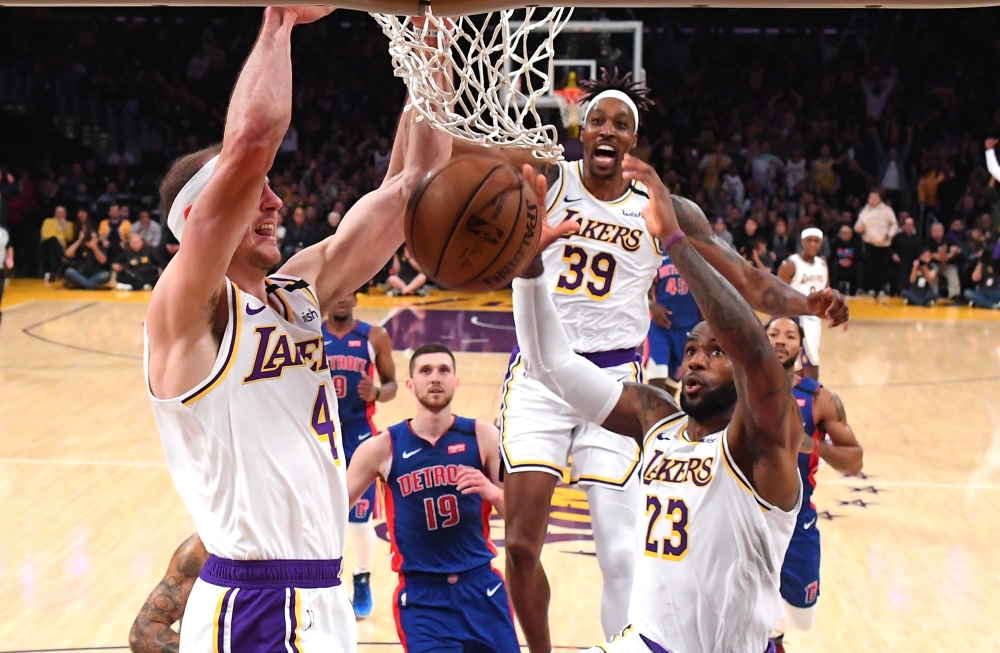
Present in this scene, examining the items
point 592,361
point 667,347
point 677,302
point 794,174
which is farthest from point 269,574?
point 794,174

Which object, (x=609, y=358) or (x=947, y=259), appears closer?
(x=609, y=358)

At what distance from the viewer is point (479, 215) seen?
3.32 m

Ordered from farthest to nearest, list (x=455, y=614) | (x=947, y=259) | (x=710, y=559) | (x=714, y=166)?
(x=714, y=166) → (x=947, y=259) → (x=455, y=614) → (x=710, y=559)

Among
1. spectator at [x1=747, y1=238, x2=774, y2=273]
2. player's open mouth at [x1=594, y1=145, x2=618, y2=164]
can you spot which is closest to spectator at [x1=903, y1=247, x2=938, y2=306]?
spectator at [x1=747, y1=238, x2=774, y2=273]

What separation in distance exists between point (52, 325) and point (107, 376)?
3.72 m

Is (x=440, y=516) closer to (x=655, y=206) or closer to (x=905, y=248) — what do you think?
(x=655, y=206)

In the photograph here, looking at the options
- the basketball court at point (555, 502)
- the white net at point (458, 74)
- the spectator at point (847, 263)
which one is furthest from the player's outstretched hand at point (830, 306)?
the spectator at point (847, 263)

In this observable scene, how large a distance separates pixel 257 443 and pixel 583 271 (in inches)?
108

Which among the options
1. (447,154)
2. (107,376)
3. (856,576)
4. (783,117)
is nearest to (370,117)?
(783,117)

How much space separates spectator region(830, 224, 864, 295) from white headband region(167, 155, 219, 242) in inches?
665

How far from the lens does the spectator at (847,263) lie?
19.0 meters

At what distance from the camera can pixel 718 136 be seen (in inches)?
861

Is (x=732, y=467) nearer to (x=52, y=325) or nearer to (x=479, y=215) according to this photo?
(x=479, y=215)

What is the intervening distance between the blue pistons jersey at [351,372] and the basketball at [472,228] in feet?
12.1
